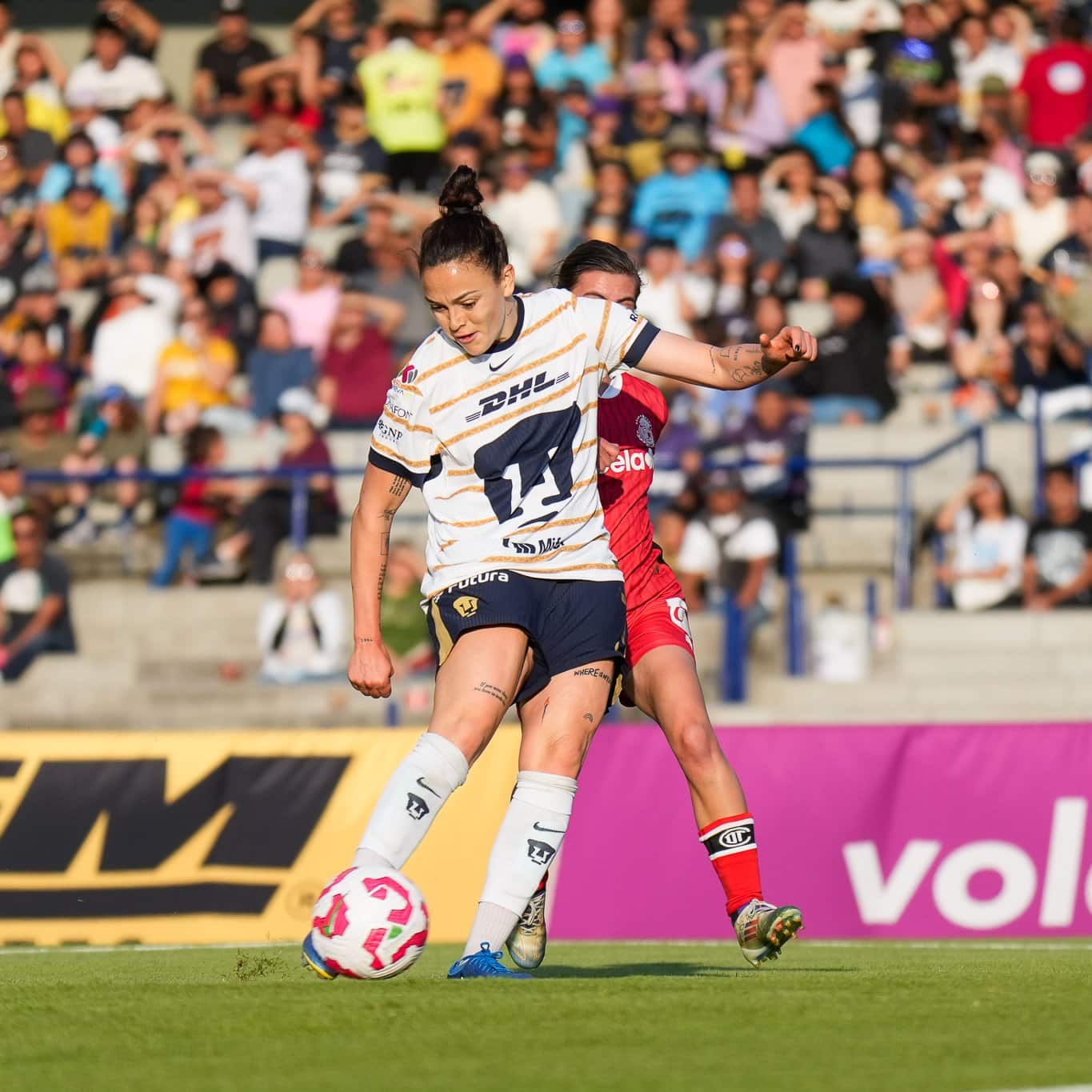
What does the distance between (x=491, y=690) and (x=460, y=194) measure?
1408mm

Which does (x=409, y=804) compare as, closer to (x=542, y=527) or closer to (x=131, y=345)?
(x=542, y=527)

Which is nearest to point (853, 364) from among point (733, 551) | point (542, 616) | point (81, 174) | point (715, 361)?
point (733, 551)

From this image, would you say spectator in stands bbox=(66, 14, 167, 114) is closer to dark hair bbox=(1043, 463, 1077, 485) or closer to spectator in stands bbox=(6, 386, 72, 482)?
spectator in stands bbox=(6, 386, 72, 482)

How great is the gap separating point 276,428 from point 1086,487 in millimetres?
6034

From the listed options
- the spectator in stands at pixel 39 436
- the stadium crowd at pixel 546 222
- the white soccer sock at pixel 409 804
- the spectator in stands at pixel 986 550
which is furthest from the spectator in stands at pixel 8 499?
the white soccer sock at pixel 409 804

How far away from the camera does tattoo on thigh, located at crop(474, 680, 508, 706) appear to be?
20.4 ft

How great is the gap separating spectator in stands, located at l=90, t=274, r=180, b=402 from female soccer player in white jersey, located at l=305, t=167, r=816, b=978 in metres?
11.2

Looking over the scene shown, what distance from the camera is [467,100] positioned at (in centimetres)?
1891

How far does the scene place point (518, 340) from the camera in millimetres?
6297

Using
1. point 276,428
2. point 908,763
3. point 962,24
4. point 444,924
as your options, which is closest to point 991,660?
point 908,763

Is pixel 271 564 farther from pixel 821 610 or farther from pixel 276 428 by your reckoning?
pixel 821 610

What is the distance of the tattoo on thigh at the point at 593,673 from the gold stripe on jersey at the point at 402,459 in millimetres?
744

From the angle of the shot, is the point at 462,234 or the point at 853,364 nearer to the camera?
the point at 462,234

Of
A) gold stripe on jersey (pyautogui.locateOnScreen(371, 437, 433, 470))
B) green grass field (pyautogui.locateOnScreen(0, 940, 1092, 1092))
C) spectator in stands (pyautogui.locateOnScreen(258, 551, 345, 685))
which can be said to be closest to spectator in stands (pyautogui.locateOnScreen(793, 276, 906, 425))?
spectator in stands (pyautogui.locateOnScreen(258, 551, 345, 685))
